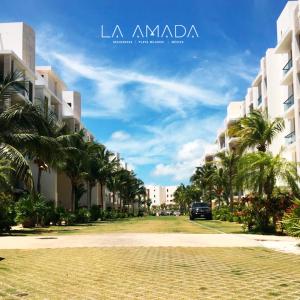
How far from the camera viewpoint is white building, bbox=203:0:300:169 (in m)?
36.9

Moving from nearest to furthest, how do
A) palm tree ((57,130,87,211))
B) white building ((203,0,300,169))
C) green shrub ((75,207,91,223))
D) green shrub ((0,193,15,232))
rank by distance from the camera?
green shrub ((0,193,15,232))
white building ((203,0,300,169))
palm tree ((57,130,87,211))
green shrub ((75,207,91,223))

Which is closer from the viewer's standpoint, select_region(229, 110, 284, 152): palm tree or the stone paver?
the stone paver

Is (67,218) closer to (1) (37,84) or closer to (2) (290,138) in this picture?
(1) (37,84)

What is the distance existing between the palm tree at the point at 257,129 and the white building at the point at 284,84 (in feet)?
14.2

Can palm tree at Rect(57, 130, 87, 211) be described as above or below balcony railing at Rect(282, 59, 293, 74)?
below

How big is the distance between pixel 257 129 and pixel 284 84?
18975mm

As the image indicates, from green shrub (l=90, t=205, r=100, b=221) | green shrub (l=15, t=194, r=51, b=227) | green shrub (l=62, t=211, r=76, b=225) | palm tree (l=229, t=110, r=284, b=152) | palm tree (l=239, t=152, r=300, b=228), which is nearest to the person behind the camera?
palm tree (l=239, t=152, r=300, b=228)

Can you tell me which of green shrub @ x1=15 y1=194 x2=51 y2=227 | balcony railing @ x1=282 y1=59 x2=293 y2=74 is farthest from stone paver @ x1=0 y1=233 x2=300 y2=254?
balcony railing @ x1=282 y1=59 x2=293 y2=74

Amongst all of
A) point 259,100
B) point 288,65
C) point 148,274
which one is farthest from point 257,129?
point 259,100

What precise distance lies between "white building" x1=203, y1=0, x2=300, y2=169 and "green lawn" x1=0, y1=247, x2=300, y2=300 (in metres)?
19.3

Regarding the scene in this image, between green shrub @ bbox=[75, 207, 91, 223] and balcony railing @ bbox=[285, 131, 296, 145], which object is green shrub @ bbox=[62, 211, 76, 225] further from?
balcony railing @ bbox=[285, 131, 296, 145]

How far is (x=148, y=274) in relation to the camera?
30.6ft

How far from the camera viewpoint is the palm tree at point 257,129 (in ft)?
83.3

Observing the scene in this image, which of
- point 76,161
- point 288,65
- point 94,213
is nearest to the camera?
point 288,65
